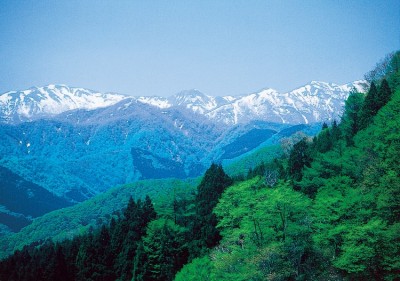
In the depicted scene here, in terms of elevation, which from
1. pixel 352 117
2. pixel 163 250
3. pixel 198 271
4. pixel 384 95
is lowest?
pixel 198 271

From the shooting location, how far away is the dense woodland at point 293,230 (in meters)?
31.1

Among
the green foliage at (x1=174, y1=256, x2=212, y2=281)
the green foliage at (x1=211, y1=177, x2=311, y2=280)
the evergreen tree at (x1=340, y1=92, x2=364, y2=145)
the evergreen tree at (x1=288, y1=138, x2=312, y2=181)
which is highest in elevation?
the evergreen tree at (x1=340, y1=92, x2=364, y2=145)

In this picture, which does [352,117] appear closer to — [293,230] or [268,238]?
[293,230]

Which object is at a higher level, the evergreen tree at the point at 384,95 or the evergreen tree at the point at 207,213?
the evergreen tree at the point at 384,95

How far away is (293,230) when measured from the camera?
35.2m

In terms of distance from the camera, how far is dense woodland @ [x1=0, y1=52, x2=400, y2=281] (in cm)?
3111

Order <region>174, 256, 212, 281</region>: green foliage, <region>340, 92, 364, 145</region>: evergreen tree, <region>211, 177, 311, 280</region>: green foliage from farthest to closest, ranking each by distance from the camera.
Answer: <region>340, 92, 364, 145</region>: evergreen tree → <region>174, 256, 212, 281</region>: green foliage → <region>211, 177, 311, 280</region>: green foliage

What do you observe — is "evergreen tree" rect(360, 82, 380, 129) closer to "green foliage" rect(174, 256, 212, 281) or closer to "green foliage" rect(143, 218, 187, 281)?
"green foliage" rect(174, 256, 212, 281)

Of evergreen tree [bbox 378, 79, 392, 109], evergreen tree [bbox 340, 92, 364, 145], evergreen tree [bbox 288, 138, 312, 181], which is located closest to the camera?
evergreen tree [bbox 378, 79, 392, 109]

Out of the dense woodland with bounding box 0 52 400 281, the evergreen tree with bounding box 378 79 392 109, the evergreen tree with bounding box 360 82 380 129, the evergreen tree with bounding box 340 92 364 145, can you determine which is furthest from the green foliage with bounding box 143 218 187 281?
the evergreen tree with bounding box 378 79 392 109

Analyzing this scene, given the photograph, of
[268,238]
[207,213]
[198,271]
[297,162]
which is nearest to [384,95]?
[297,162]

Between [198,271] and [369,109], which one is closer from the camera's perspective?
[198,271]

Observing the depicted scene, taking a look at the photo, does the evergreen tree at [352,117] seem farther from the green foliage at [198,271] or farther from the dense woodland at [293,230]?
the green foliage at [198,271]

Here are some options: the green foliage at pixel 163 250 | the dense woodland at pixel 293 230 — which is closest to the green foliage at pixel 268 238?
the dense woodland at pixel 293 230
